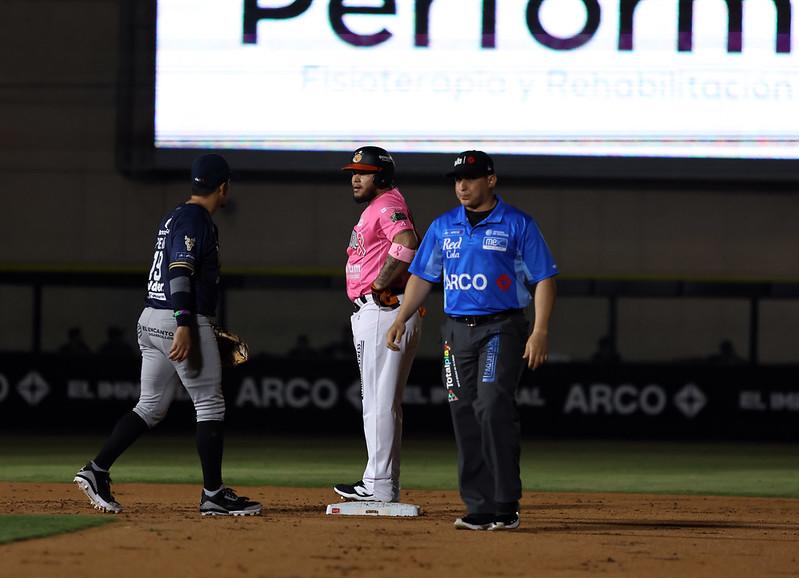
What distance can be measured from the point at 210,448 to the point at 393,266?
53.1 inches

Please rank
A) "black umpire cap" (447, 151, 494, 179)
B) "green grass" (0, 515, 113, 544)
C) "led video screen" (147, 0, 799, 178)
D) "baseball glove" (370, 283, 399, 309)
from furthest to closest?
1. "led video screen" (147, 0, 799, 178)
2. "baseball glove" (370, 283, 399, 309)
3. "black umpire cap" (447, 151, 494, 179)
4. "green grass" (0, 515, 113, 544)

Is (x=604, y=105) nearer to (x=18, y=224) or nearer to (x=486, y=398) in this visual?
(x=18, y=224)

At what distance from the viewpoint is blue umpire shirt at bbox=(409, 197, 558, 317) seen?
675 centimetres

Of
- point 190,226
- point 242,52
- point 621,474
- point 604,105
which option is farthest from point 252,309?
point 190,226

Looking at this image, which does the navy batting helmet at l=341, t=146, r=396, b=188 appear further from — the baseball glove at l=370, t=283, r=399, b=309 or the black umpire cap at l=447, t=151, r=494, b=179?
the black umpire cap at l=447, t=151, r=494, b=179

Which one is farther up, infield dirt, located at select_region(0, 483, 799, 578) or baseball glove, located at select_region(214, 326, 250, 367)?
baseball glove, located at select_region(214, 326, 250, 367)

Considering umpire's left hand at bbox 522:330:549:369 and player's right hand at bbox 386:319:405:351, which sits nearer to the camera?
umpire's left hand at bbox 522:330:549:369

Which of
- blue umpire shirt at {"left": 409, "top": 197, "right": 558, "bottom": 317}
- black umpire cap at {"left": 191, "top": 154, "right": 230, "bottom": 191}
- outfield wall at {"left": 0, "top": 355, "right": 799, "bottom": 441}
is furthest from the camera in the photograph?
outfield wall at {"left": 0, "top": 355, "right": 799, "bottom": 441}

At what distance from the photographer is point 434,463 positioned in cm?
1266

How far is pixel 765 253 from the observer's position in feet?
66.8

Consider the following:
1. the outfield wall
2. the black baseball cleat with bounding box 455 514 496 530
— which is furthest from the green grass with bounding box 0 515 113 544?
the outfield wall

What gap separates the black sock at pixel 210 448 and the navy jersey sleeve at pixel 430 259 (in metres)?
1.30

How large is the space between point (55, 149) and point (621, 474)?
11844mm

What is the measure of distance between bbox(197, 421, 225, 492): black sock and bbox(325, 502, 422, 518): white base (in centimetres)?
71
